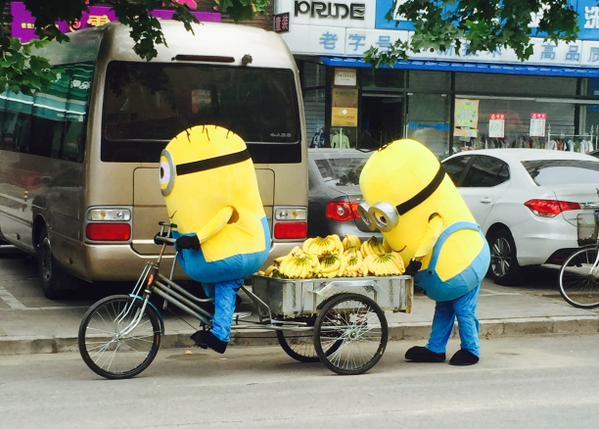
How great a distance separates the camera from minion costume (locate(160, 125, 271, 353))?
774 cm

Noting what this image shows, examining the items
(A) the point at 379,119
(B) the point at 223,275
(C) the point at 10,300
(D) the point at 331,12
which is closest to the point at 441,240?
(B) the point at 223,275

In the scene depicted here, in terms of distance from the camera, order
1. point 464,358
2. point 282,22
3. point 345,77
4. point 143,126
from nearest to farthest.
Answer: point 464,358 → point 143,126 → point 282,22 → point 345,77

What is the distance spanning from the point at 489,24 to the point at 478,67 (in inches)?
360

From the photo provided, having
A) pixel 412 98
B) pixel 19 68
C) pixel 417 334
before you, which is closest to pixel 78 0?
pixel 19 68

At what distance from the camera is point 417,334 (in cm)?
967

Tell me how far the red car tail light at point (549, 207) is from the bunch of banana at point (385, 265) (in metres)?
4.25

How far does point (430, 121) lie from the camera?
21.2 meters

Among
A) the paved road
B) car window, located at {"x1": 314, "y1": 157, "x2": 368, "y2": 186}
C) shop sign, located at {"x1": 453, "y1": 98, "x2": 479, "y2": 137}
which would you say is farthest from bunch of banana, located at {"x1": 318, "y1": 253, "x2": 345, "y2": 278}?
shop sign, located at {"x1": 453, "y1": 98, "x2": 479, "y2": 137}

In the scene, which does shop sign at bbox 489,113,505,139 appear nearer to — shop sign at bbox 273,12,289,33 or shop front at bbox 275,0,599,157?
shop front at bbox 275,0,599,157

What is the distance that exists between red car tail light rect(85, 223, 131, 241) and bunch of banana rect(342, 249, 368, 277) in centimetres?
246

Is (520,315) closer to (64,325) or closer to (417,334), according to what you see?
(417,334)

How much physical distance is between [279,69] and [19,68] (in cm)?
248

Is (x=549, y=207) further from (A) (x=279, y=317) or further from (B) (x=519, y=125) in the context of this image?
(B) (x=519, y=125)

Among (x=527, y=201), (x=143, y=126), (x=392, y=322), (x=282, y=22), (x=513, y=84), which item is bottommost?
(x=392, y=322)
